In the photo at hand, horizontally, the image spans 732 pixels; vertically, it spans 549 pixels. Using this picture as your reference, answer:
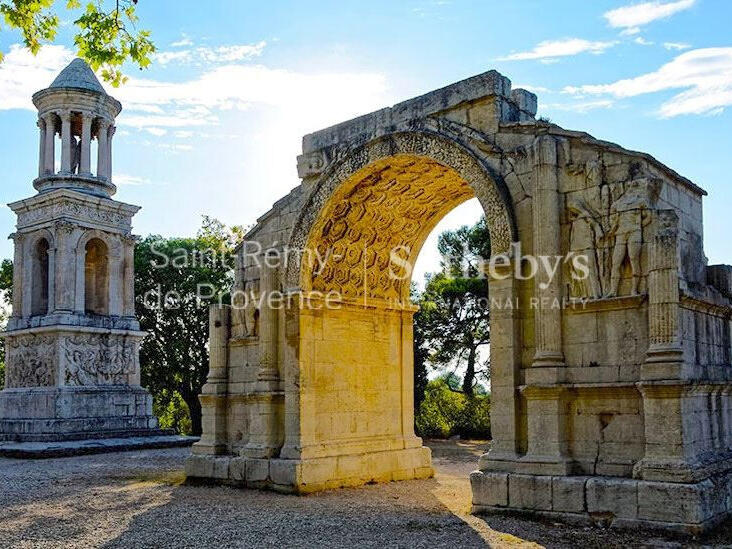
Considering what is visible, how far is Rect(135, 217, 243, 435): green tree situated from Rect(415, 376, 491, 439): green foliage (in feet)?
30.1

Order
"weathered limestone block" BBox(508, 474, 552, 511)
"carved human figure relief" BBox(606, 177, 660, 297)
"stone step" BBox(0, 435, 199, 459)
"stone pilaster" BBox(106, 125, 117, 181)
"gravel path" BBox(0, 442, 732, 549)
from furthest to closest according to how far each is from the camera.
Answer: "stone pilaster" BBox(106, 125, 117, 181), "stone step" BBox(0, 435, 199, 459), "weathered limestone block" BBox(508, 474, 552, 511), "carved human figure relief" BBox(606, 177, 660, 297), "gravel path" BBox(0, 442, 732, 549)

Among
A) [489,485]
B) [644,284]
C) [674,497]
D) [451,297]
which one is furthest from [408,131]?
[451,297]

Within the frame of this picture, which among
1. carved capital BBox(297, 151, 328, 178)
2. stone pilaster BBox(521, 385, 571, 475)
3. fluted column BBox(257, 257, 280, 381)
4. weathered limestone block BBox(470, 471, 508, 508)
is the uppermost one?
carved capital BBox(297, 151, 328, 178)

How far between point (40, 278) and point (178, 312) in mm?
8554

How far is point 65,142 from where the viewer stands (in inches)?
877

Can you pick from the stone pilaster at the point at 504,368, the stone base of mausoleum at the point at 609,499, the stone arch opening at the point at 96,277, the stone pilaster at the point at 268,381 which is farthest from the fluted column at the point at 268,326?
the stone arch opening at the point at 96,277

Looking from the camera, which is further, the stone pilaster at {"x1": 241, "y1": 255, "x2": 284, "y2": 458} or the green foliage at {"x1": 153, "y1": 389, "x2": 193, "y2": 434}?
the green foliage at {"x1": 153, "y1": 389, "x2": 193, "y2": 434}

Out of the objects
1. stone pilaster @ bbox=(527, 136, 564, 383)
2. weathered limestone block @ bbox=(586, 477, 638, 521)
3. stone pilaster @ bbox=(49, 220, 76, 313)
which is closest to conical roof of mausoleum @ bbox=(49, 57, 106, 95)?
stone pilaster @ bbox=(49, 220, 76, 313)

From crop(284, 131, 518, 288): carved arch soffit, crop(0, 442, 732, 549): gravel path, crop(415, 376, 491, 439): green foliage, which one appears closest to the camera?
crop(0, 442, 732, 549): gravel path

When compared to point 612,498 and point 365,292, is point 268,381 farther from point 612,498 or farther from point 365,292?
point 612,498

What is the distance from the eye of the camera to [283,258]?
500 inches

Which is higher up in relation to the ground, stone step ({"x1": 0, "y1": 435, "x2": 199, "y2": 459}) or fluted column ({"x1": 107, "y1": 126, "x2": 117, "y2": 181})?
fluted column ({"x1": 107, "y1": 126, "x2": 117, "y2": 181})

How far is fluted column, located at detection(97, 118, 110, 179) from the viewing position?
22.9m

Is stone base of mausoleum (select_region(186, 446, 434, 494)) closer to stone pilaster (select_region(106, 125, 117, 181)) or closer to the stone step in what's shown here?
the stone step
